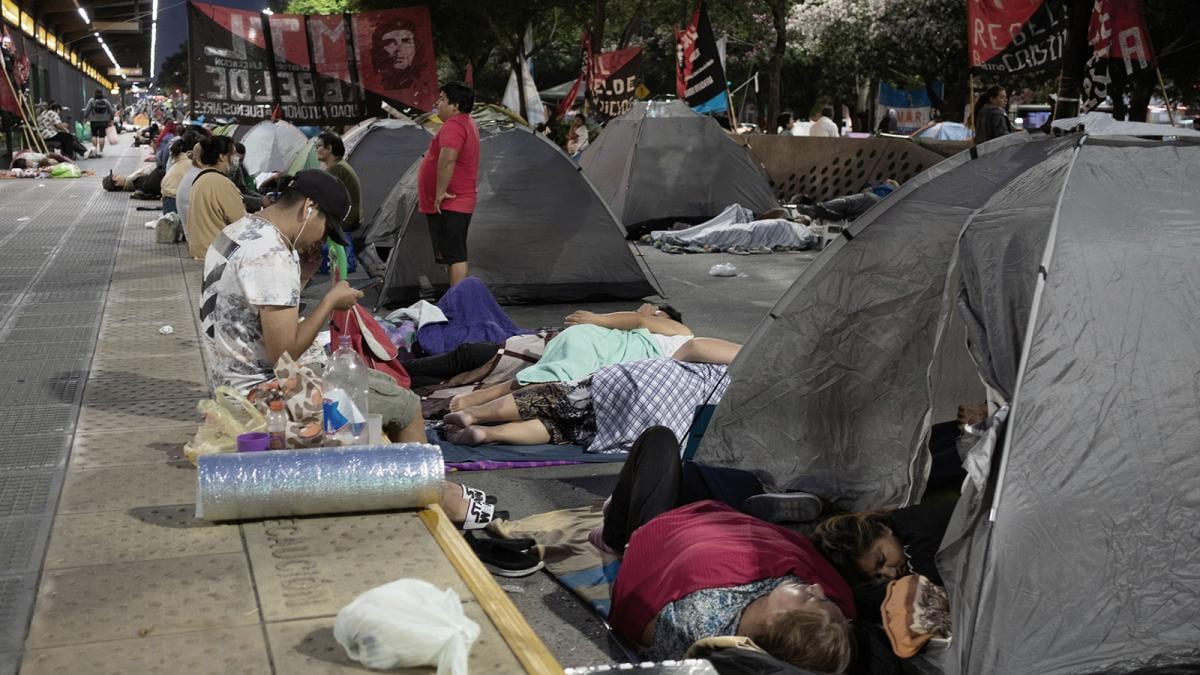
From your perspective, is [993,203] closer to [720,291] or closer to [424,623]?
[424,623]

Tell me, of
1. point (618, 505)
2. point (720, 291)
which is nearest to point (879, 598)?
point (618, 505)

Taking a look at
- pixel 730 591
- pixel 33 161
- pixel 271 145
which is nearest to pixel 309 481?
pixel 730 591

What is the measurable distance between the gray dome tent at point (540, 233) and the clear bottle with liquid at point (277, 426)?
251 inches

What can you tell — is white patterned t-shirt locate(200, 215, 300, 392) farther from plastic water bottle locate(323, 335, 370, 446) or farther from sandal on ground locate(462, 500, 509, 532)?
sandal on ground locate(462, 500, 509, 532)

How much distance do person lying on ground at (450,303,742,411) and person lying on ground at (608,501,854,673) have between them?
2.25 m

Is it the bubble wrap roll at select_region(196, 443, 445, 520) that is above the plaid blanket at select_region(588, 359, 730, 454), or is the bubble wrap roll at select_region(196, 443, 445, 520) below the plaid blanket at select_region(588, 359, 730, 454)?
above

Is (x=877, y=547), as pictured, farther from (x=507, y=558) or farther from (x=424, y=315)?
(x=424, y=315)

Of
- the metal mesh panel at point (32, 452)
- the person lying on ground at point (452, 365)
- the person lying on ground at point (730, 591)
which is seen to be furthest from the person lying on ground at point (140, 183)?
the person lying on ground at point (730, 591)

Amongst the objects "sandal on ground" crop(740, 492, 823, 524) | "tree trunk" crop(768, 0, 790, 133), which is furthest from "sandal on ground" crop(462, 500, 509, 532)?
"tree trunk" crop(768, 0, 790, 133)

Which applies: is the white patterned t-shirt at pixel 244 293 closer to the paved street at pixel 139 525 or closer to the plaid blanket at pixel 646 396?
the paved street at pixel 139 525

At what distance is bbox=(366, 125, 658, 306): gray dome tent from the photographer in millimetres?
11125

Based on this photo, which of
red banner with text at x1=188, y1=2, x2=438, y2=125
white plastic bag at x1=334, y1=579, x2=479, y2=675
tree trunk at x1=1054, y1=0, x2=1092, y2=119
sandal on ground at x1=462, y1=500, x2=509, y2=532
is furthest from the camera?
red banner with text at x1=188, y1=2, x2=438, y2=125

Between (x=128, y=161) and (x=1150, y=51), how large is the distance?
2920 centimetres

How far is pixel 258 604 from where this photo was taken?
374 centimetres
